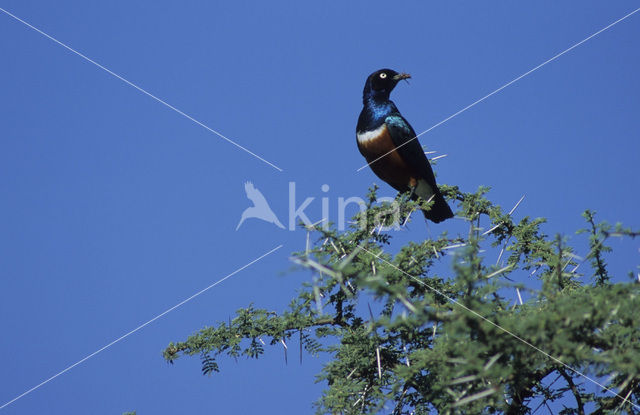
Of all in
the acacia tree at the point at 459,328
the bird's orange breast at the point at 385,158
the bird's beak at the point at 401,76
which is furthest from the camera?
the bird's beak at the point at 401,76

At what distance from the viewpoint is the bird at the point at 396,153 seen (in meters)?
6.51

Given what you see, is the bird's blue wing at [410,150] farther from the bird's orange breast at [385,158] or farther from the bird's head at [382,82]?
the bird's head at [382,82]

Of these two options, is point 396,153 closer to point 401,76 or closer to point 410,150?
point 410,150

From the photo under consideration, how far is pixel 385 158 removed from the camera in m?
Result: 6.65

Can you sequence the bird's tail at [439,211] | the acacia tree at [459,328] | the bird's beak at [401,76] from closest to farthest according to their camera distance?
1. the acacia tree at [459,328]
2. the bird's tail at [439,211]
3. the bird's beak at [401,76]

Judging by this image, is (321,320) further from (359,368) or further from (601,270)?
(601,270)

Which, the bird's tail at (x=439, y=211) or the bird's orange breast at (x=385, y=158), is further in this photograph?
the bird's orange breast at (x=385, y=158)

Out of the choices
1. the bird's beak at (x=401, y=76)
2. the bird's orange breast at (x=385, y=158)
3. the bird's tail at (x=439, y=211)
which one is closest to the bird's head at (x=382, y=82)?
the bird's beak at (x=401, y=76)

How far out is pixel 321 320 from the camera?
421cm

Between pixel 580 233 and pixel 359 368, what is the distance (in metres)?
1.48

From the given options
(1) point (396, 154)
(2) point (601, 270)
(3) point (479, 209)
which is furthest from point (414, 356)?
(1) point (396, 154)

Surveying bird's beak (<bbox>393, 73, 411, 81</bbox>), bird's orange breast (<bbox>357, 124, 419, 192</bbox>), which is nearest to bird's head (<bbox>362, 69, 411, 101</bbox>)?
bird's beak (<bbox>393, 73, 411, 81</bbox>)

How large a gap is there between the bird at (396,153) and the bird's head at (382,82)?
95mm

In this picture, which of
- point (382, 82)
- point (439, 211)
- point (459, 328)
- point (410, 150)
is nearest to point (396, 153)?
point (410, 150)
